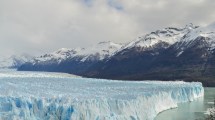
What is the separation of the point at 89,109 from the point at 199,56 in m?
144

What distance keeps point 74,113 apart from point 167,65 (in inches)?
5792

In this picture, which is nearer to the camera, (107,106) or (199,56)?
(107,106)

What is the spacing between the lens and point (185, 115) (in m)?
52.4

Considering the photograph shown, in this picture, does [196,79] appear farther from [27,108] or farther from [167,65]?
[27,108]

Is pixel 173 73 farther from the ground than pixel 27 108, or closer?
farther from the ground

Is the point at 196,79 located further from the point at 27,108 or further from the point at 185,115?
the point at 27,108

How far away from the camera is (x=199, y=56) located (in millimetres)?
172875

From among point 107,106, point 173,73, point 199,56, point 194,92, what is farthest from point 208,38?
point 107,106

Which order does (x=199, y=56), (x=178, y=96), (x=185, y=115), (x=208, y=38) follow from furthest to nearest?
(x=208, y=38)
(x=199, y=56)
(x=178, y=96)
(x=185, y=115)

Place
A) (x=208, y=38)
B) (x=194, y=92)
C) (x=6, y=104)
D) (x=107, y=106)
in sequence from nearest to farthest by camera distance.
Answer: (x=6, y=104)
(x=107, y=106)
(x=194, y=92)
(x=208, y=38)

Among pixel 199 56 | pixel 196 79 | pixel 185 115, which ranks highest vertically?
pixel 199 56

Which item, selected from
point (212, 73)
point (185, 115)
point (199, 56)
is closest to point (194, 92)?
point (185, 115)

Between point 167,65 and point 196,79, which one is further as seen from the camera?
point 167,65

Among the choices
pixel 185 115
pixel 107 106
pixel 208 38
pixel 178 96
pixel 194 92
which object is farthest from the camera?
pixel 208 38
